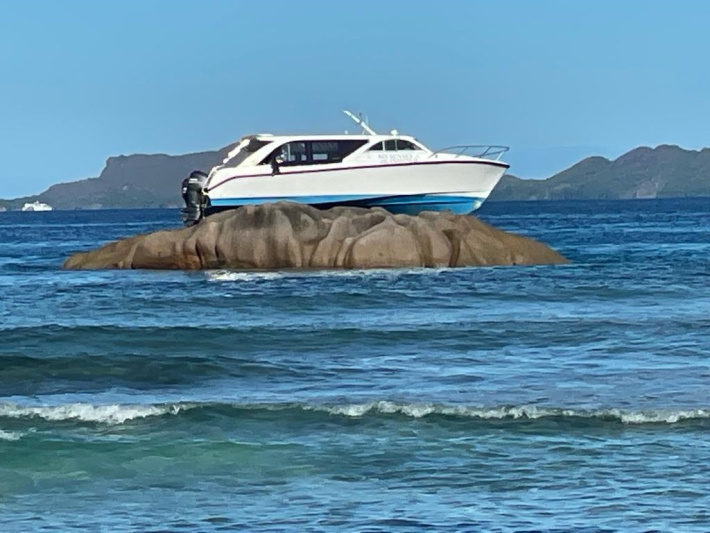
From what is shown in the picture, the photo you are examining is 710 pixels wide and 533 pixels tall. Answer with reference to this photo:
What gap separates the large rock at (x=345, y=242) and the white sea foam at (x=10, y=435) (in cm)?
2424

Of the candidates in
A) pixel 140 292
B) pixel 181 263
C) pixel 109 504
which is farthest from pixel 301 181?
pixel 109 504

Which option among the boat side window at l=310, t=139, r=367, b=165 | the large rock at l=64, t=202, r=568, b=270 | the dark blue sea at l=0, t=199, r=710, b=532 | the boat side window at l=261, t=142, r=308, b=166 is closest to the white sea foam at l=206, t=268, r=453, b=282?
the large rock at l=64, t=202, r=568, b=270

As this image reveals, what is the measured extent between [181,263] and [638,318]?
60.1 ft

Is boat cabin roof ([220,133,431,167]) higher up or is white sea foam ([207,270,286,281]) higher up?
boat cabin roof ([220,133,431,167])

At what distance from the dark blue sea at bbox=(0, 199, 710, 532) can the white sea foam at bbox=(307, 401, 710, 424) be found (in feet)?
0.12

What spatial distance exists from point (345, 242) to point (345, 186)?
11862 millimetres

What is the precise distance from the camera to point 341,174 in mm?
52094

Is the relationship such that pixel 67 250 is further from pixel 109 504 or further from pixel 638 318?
pixel 109 504

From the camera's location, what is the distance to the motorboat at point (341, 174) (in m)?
52.1

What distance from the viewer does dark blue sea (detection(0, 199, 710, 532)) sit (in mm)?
12352

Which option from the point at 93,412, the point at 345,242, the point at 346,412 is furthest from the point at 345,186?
the point at 346,412

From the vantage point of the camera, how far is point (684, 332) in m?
24.6

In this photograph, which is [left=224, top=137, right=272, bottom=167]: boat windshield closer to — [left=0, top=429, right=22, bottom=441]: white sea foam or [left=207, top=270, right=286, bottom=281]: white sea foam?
[left=207, top=270, right=286, bottom=281]: white sea foam

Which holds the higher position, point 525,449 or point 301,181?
point 301,181
